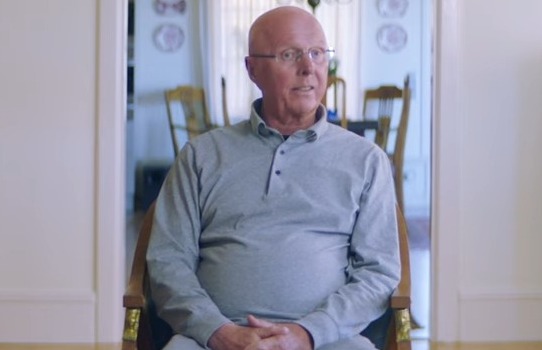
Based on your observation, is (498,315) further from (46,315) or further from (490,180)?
(46,315)

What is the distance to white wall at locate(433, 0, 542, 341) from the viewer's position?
3441 millimetres

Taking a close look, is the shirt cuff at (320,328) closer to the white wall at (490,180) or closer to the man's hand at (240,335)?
the man's hand at (240,335)

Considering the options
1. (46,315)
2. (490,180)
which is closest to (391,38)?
(490,180)

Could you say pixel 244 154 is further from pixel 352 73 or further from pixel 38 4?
pixel 352 73

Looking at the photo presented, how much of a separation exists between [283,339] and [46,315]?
1.97 meters

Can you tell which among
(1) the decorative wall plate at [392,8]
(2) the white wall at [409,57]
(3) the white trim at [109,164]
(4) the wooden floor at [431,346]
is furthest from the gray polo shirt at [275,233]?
(1) the decorative wall plate at [392,8]

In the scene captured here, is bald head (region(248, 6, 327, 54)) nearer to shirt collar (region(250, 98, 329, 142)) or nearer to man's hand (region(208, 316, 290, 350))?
shirt collar (region(250, 98, 329, 142))

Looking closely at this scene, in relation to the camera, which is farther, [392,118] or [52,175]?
[392,118]

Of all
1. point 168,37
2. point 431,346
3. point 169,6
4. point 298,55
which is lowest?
point 431,346

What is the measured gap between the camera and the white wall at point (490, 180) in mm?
3441

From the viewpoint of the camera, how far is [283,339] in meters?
1.67

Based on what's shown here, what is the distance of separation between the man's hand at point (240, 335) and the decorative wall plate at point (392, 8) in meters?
5.44

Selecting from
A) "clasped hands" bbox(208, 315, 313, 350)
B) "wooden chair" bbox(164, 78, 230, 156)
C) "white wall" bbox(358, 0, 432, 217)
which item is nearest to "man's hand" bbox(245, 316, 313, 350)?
"clasped hands" bbox(208, 315, 313, 350)

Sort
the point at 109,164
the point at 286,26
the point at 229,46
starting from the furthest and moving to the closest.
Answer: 1. the point at 229,46
2. the point at 109,164
3. the point at 286,26
